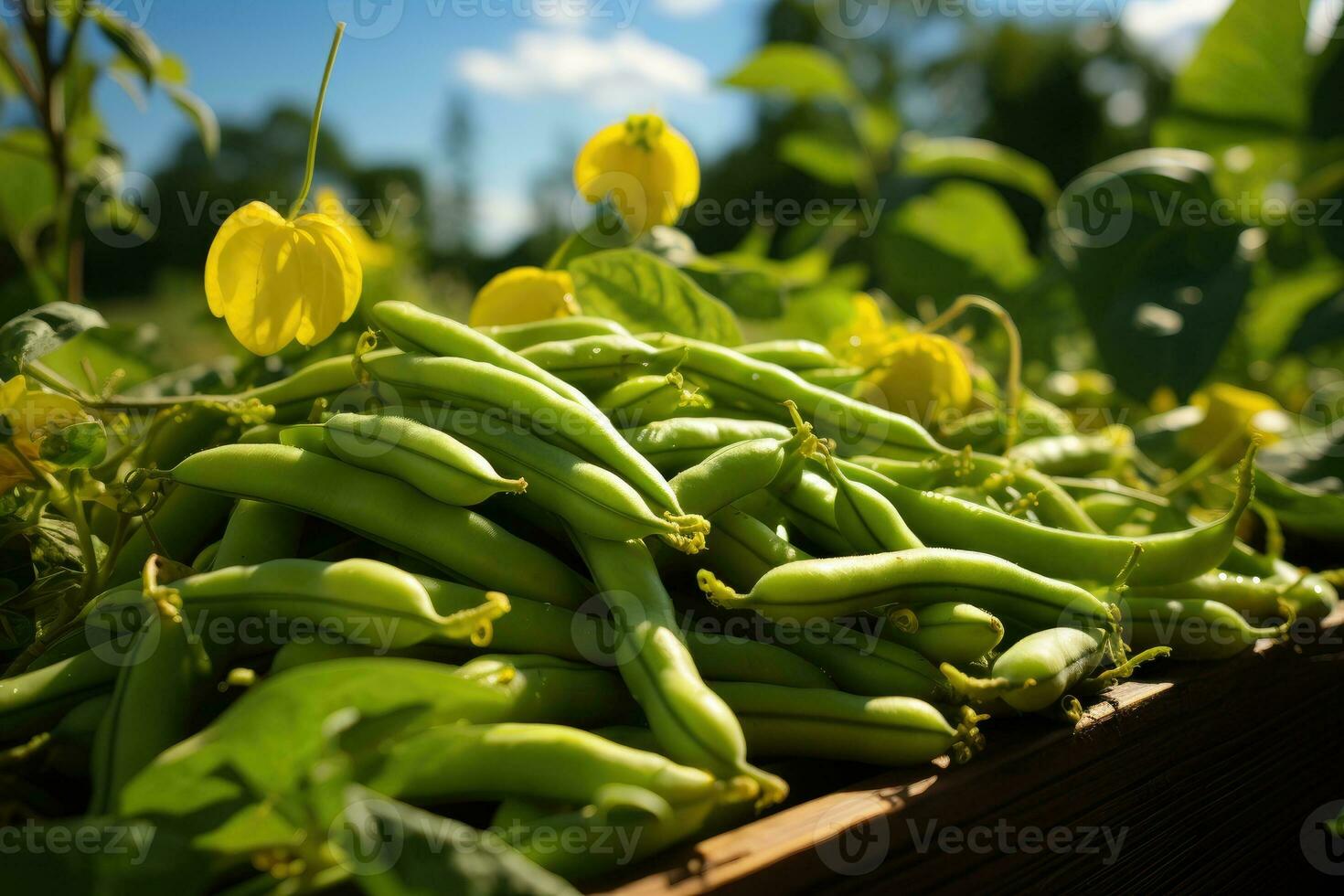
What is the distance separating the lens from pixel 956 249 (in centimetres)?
237

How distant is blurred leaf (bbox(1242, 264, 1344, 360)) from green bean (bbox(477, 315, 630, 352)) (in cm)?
202

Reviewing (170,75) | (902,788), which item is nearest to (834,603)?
(902,788)

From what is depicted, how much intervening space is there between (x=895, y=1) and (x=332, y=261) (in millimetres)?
20405

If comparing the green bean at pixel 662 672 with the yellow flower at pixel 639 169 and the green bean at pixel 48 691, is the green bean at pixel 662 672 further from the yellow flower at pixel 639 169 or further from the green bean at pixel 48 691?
the yellow flower at pixel 639 169

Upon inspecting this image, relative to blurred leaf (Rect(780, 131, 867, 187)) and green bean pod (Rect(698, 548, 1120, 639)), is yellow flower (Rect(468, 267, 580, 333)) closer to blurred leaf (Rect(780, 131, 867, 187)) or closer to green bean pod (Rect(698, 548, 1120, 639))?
green bean pod (Rect(698, 548, 1120, 639))

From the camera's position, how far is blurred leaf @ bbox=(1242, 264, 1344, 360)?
2.35 m

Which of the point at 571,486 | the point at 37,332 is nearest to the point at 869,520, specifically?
the point at 571,486

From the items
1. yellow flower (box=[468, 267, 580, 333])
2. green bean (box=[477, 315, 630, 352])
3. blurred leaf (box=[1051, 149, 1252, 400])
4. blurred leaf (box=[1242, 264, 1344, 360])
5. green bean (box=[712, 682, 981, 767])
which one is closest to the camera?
green bean (box=[712, 682, 981, 767])

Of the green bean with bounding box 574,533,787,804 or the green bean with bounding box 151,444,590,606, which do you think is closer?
the green bean with bounding box 574,533,787,804

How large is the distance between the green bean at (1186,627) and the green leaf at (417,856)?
2.37 ft

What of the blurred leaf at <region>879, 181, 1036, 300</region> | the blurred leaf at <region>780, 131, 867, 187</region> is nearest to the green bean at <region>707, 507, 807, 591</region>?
the blurred leaf at <region>879, 181, 1036, 300</region>

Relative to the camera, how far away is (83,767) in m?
0.67

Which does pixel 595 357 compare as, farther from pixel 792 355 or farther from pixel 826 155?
pixel 826 155

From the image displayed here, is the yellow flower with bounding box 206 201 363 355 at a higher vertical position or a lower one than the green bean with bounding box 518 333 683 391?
higher
